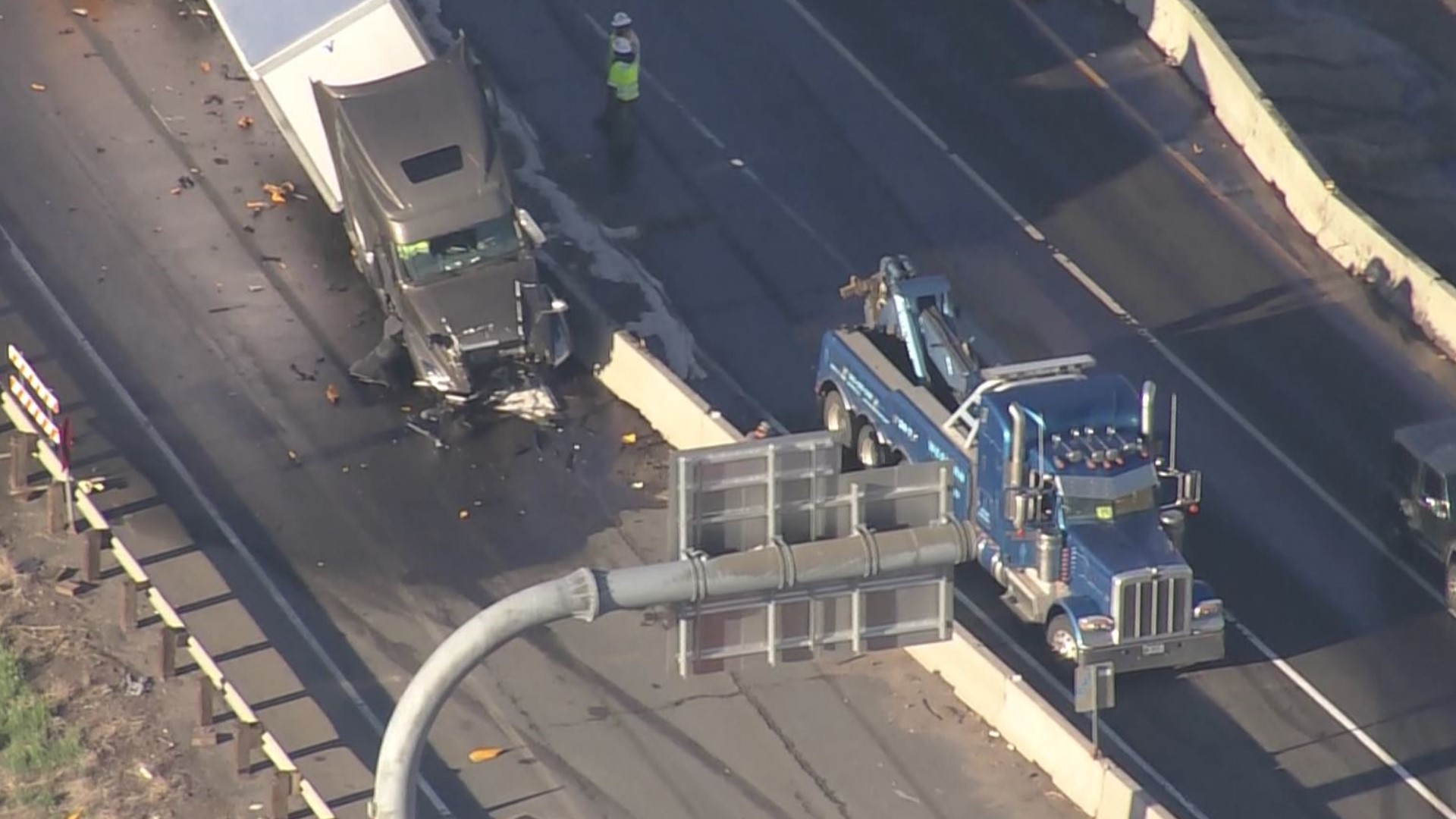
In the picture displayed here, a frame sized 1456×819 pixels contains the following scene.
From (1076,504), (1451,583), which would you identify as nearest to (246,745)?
(1076,504)

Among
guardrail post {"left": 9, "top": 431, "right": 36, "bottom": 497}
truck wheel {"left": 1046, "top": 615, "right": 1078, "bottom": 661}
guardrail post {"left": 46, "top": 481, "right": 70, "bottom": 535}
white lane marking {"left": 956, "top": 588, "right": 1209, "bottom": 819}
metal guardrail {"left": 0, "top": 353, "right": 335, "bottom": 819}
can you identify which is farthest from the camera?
guardrail post {"left": 9, "top": 431, "right": 36, "bottom": 497}

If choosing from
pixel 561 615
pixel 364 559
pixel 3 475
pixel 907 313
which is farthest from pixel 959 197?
pixel 561 615

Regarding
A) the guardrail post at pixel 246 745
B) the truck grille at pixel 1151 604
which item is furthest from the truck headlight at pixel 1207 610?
the guardrail post at pixel 246 745

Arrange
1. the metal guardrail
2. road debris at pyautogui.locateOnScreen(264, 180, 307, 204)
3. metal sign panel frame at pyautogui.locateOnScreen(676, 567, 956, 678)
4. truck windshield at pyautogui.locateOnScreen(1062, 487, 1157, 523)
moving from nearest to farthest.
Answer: metal sign panel frame at pyautogui.locateOnScreen(676, 567, 956, 678) < the metal guardrail < truck windshield at pyautogui.locateOnScreen(1062, 487, 1157, 523) < road debris at pyautogui.locateOnScreen(264, 180, 307, 204)

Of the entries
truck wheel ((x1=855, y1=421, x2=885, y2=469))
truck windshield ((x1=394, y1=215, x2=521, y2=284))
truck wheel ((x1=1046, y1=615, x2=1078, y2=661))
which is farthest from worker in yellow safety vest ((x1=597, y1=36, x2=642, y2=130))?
truck wheel ((x1=1046, y1=615, x2=1078, y2=661))

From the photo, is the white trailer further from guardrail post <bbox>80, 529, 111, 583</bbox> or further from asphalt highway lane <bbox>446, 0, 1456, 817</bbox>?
guardrail post <bbox>80, 529, 111, 583</bbox>

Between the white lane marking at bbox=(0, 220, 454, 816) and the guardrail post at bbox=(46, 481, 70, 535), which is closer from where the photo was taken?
the white lane marking at bbox=(0, 220, 454, 816)

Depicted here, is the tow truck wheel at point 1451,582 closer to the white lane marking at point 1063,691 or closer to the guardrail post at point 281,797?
the white lane marking at point 1063,691
